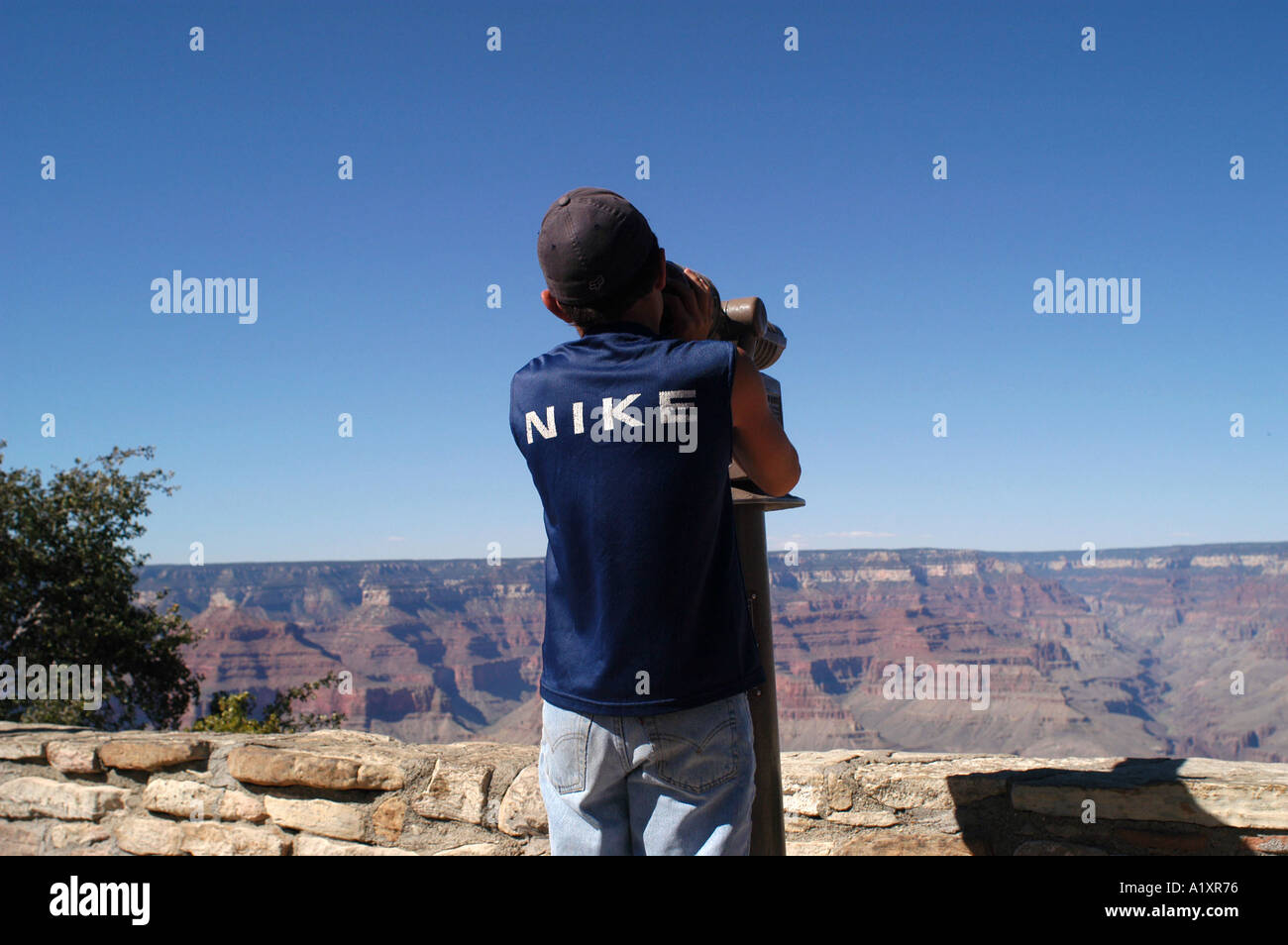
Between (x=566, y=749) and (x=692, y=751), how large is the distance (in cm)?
21

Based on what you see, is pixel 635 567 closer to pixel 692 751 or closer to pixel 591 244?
pixel 692 751

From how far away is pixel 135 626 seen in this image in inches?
515

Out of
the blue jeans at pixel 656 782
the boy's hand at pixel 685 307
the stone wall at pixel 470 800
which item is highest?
the boy's hand at pixel 685 307

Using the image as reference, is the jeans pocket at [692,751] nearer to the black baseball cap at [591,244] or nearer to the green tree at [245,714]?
the black baseball cap at [591,244]

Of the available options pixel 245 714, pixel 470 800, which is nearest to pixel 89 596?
pixel 245 714

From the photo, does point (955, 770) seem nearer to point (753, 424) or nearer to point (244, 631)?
point (753, 424)

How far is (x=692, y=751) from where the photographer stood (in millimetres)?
1308

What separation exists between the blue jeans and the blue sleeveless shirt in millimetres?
37

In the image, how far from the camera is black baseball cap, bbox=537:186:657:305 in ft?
4.53

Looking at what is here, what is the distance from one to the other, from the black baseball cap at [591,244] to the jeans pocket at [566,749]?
2.24 ft

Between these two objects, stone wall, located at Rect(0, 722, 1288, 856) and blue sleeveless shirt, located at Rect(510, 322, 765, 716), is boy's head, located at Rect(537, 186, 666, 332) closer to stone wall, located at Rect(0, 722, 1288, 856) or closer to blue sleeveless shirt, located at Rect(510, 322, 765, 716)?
blue sleeveless shirt, located at Rect(510, 322, 765, 716)

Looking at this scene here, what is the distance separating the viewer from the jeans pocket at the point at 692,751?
1.31 metres

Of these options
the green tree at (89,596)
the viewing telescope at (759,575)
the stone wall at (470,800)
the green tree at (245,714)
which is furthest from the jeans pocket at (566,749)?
the green tree at (89,596)

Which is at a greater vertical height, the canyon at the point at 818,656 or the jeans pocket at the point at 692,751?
the jeans pocket at the point at 692,751
